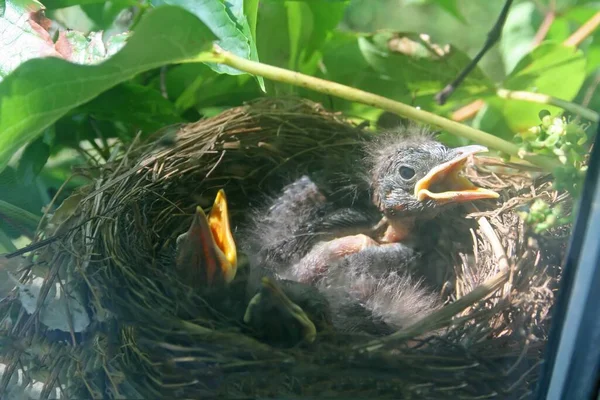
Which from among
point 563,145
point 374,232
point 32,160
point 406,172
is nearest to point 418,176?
point 406,172

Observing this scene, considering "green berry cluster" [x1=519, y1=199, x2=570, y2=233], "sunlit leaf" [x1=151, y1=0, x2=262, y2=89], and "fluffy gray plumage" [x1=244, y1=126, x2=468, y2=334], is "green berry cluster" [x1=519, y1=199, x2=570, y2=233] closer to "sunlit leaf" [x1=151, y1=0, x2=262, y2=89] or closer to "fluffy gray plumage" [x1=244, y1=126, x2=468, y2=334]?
"fluffy gray plumage" [x1=244, y1=126, x2=468, y2=334]

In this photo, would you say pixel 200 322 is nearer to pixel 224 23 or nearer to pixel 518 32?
pixel 224 23

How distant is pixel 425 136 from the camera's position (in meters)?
0.79

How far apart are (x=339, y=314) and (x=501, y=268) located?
0.78 ft

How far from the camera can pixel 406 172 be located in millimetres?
841

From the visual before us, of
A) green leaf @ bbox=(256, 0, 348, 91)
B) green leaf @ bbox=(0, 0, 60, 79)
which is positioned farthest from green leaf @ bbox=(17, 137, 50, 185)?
green leaf @ bbox=(256, 0, 348, 91)

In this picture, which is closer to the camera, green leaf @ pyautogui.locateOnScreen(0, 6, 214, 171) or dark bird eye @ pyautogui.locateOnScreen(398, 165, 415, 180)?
green leaf @ pyautogui.locateOnScreen(0, 6, 214, 171)

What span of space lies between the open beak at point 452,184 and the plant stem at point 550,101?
0.10m

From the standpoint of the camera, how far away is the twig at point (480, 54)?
685 mm

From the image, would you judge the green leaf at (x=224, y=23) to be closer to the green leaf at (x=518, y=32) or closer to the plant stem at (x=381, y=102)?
the plant stem at (x=381, y=102)

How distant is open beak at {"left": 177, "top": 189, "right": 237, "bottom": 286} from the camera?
2.23 feet

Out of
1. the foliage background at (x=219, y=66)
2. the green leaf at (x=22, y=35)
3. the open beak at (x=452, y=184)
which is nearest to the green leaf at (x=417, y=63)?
the foliage background at (x=219, y=66)

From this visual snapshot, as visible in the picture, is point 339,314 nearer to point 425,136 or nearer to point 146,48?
Result: point 425,136

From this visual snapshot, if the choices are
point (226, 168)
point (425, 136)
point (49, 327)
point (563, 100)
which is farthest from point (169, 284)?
point (563, 100)
